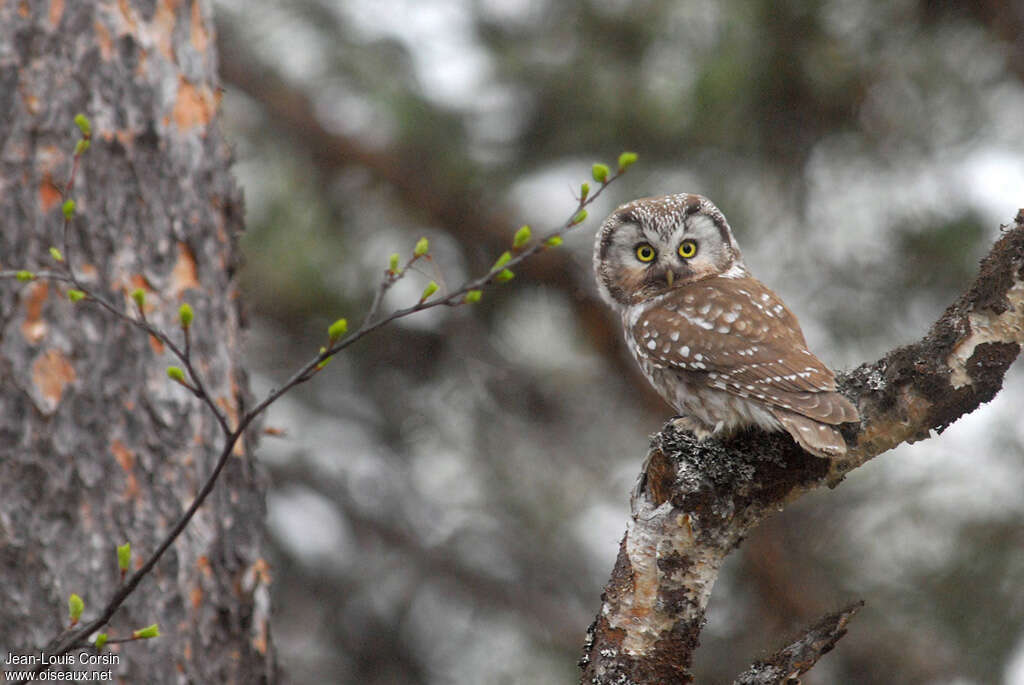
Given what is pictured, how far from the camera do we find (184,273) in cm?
339

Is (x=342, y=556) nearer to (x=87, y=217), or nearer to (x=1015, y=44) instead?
(x=87, y=217)

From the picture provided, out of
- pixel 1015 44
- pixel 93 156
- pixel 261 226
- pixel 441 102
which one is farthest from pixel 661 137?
pixel 93 156

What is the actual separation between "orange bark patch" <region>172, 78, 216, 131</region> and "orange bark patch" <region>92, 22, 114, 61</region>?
0.75ft

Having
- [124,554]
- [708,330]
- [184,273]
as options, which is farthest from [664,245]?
[124,554]

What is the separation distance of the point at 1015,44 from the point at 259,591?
3732mm

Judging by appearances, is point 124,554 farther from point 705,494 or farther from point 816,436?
point 816,436

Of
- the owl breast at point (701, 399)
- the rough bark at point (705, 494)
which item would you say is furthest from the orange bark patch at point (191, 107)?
the rough bark at point (705, 494)

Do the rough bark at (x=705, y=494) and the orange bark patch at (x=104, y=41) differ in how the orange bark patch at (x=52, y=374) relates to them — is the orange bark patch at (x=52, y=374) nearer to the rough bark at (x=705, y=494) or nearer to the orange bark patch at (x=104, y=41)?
the orange bark patch at (x=104, y=41)

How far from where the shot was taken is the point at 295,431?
622 cm

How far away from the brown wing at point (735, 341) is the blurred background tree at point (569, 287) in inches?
55.3

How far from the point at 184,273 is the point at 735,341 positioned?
1.68 m

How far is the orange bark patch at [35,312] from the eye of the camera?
3137 millimetres

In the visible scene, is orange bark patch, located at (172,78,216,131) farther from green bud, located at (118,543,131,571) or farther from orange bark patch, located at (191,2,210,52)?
green bud, located at (118,543,131,571)

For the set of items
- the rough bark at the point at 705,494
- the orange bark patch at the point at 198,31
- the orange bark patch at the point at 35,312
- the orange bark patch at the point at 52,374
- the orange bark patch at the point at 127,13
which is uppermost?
the orange bark patch at the point at 198,31
